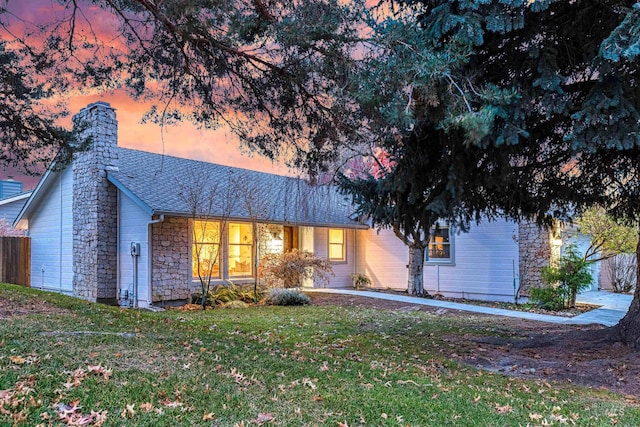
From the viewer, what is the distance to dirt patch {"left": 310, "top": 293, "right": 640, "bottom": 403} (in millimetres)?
5430

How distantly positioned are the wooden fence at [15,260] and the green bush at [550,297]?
1703cm

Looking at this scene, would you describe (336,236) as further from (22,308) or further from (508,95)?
(508,95)

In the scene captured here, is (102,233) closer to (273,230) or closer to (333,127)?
(273,230)

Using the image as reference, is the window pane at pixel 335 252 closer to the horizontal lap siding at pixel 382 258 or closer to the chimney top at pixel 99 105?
the horizontal lap siding at pixel 382 258

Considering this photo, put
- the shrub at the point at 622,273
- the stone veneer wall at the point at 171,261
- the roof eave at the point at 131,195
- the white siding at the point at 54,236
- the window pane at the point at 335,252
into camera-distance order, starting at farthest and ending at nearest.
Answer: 1. the shrub at the point at 622,273
2. the window pane at the point at 335,252
3. the white siding at the point at 54,236
4. the stone veneer wall at the point at 171,261
5. the roof eave at the point at 131,195

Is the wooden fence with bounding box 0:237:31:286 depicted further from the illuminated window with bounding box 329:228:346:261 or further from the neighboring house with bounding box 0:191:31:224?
the illuminated window with bounding box 329:228:346:261

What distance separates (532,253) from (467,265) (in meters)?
2.09

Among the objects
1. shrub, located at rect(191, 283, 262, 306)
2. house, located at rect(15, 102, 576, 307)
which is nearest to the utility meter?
house, located at rect(15, 102, 576, 307)

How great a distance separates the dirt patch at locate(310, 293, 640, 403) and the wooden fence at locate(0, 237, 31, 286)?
52.5 feet

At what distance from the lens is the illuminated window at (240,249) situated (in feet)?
46.5

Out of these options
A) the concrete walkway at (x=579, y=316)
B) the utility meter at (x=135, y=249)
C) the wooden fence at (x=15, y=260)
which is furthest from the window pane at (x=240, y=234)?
the wooden fence at (x=15, y=260)

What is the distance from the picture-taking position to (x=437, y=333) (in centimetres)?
819

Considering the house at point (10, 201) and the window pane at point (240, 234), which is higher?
the house at point (10, 201)

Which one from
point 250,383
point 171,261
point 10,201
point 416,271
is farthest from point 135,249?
point 10,201
